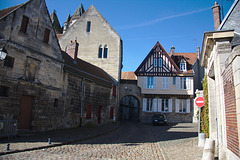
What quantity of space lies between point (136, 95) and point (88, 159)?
1967 cm

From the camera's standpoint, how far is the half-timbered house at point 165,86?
2425cm

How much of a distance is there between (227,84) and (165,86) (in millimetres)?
19642

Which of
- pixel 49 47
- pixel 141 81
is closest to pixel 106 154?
pixel 49 47

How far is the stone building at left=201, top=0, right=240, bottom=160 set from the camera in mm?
4402

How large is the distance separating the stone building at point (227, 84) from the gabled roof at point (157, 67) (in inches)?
647

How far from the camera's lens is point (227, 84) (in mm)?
5188

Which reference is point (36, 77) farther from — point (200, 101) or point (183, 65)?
point (183, 65)

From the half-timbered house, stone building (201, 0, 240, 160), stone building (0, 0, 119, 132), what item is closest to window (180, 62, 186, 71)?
the half-timbered house

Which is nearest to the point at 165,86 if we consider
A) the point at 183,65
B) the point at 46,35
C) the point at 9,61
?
the point at 183,65

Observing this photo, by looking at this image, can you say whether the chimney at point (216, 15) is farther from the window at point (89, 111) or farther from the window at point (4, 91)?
the window at point (89, 111)

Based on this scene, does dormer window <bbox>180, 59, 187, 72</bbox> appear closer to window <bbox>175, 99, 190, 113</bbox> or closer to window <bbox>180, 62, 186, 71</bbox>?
window <bbox>180, 62, 186, 71</bbox>

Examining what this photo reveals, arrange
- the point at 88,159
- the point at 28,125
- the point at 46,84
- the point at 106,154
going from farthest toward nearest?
the point at 46,84
the point at 28,125
the point at 106,154
the point at 88,159

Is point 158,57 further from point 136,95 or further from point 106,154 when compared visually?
point 106,154

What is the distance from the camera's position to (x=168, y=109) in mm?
24516
